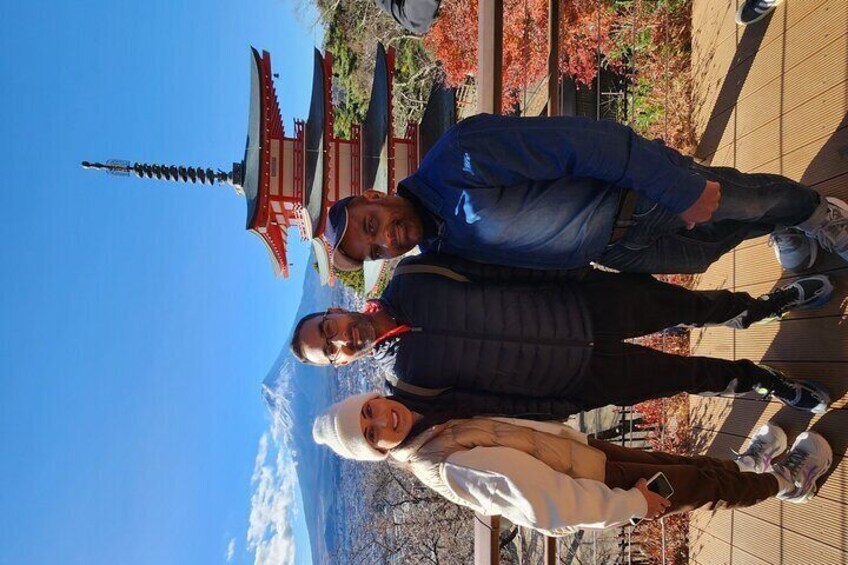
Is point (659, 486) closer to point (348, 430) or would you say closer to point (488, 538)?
point (488, 538)

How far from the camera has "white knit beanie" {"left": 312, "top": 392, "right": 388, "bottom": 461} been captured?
6.80ft

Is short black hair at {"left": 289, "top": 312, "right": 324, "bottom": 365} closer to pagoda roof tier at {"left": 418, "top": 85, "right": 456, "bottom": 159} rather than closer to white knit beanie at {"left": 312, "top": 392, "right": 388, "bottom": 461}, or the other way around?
white knit beanie at {"left": 312, "top": 392, "right": 388, "bottom": 461}

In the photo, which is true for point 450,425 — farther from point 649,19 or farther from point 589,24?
point 589,24

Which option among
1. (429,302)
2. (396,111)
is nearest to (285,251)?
(396,111)

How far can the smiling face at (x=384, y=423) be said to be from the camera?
6.82 feet

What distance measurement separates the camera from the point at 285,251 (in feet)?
23.8

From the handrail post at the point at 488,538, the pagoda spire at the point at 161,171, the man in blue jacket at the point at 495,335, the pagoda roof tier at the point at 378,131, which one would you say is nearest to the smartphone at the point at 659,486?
the man in blue jacket at the point at 495,335

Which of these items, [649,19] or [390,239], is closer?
[390,239]

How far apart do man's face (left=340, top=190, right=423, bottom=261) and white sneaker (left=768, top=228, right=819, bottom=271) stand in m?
2.06

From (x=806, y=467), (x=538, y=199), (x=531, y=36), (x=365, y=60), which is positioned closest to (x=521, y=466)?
(x=538, y=199)

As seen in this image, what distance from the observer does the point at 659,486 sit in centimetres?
226

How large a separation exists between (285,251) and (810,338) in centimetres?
572

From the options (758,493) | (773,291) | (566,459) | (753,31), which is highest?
(753,31)

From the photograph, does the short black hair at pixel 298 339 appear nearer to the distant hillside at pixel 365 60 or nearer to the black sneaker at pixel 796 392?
the black sneaker at pixel 796 392
